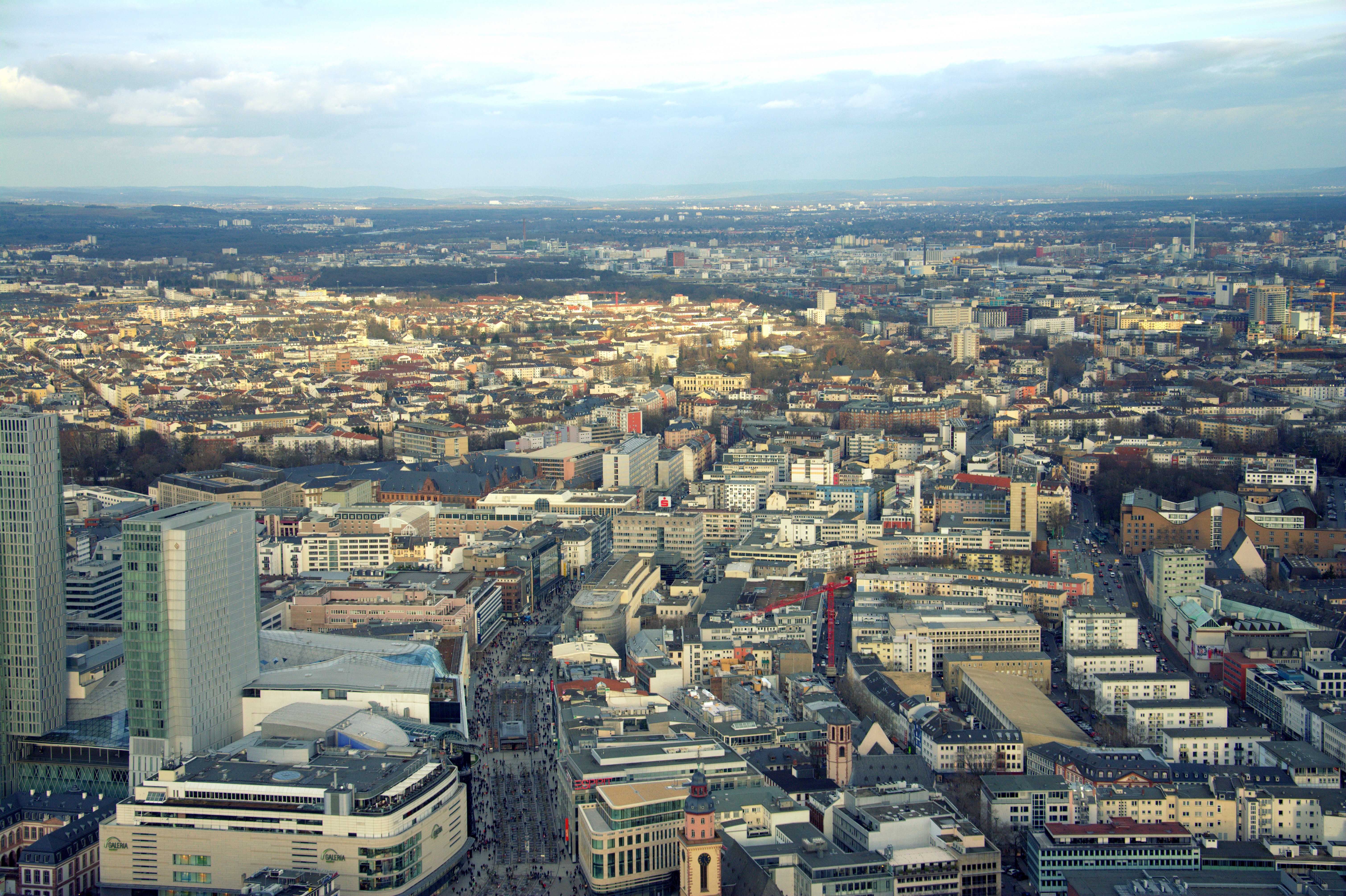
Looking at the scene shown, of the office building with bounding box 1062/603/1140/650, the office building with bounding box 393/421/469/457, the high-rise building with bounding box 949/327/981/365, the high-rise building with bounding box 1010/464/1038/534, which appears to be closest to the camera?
the office building with bounding box 1062/603/1140/650

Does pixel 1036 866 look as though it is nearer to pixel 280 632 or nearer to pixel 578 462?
pixel 280 632

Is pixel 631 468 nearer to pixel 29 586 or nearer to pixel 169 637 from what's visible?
pixel 29 586

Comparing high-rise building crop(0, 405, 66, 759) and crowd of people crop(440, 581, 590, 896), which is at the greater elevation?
high-rise building crop(0, 405, 66, 759)

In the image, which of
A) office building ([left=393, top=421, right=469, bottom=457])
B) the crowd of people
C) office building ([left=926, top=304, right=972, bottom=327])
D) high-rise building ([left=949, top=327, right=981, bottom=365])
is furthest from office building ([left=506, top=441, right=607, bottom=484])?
office building ([left=926, top=304, right=972, bottom=327])

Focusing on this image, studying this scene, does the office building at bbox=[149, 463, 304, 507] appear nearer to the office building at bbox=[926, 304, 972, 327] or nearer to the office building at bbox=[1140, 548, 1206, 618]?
the office building at bbox=[1140, 548, 1206, 618]

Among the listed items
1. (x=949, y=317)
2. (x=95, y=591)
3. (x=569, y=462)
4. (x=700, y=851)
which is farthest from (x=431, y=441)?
(x=949, y=317)

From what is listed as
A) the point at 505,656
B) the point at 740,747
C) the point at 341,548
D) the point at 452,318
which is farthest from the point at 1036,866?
the point at 452,318
